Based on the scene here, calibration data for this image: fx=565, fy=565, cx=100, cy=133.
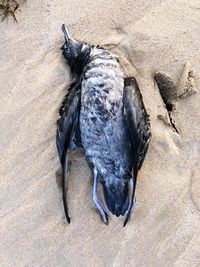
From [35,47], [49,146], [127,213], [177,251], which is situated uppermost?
[35,47]

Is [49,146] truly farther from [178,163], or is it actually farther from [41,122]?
[178,163]

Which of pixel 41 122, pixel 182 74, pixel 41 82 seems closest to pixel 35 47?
pixel 41 82

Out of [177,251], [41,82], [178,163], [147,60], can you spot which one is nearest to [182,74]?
[147,60]

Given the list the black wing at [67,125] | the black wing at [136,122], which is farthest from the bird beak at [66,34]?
the black wing at [136,122]

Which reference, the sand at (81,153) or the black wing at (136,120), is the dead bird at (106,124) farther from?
the sand at (81,153)

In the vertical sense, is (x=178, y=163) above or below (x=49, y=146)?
below

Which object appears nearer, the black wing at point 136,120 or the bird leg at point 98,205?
the black wing at point 136,120

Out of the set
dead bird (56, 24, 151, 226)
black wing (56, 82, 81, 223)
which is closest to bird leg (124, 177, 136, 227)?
dead bird (56, 24, 151, 226)

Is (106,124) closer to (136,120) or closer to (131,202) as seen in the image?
(136,120)
